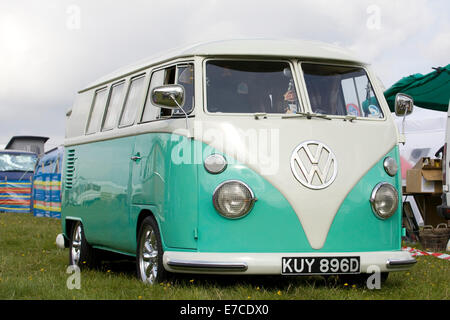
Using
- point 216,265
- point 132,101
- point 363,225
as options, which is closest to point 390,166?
point 363,225

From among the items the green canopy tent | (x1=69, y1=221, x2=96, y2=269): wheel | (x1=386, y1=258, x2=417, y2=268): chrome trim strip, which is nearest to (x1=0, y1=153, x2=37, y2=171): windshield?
the green canopy tent

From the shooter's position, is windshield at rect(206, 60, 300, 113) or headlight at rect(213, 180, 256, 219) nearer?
headlight at rect(213, 180, 256, 219)

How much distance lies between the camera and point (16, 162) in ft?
96.7

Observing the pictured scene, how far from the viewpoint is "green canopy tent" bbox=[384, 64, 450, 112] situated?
46.1 ft

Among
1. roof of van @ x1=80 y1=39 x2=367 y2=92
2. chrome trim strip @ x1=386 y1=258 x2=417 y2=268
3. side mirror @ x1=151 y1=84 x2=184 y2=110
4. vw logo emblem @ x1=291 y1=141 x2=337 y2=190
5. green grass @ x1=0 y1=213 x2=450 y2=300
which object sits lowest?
green grass @ x1=0 y1=213 x2=450 y2=300

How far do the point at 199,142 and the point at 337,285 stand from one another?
80.2 inches

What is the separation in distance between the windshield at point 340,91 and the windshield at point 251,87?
0.21 meters

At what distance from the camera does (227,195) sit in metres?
6.62

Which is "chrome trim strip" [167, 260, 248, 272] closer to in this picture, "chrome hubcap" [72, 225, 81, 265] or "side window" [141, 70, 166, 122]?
"side window" [141, 70, 166, 122]

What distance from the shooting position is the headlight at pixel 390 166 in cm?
711

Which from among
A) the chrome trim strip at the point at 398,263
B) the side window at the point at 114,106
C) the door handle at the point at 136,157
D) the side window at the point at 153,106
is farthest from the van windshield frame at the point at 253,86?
the side window at the point at 114,106

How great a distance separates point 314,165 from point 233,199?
0.77 m

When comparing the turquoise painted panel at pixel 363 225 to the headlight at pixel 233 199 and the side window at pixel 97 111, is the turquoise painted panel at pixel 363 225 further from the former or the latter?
the side window at pixel 97 111
